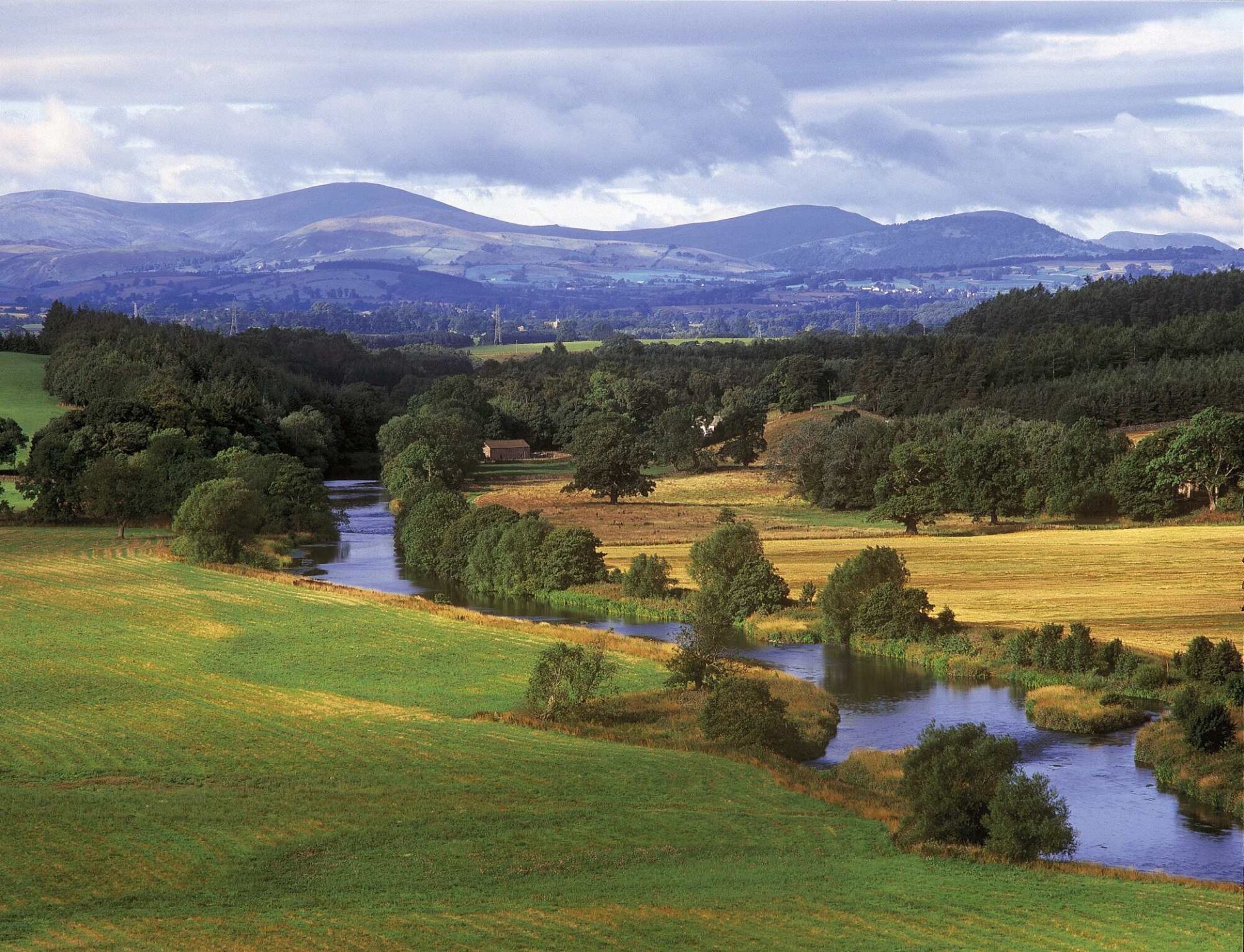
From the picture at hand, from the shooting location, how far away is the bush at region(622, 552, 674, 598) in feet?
216

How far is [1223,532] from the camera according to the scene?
74312mm

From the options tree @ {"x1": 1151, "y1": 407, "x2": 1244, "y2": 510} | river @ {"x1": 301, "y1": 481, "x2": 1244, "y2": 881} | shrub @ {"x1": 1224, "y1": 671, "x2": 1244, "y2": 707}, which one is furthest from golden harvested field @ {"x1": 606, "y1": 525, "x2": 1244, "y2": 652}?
river @ {"x1": 301, "y1": 481, "x2": 1244, "y2": 881}

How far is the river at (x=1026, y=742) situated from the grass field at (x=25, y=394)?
63972 mm

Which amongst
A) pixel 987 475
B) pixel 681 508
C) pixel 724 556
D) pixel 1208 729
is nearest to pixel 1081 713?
pixel 1208 729

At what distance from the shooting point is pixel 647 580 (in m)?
66.1

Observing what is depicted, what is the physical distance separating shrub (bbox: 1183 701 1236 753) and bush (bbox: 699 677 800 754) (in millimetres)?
10654

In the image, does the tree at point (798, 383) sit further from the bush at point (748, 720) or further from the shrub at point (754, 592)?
the bush at point (748, 720)

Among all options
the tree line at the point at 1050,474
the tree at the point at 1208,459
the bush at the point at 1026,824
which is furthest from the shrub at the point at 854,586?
the tree at the point at 1208,459

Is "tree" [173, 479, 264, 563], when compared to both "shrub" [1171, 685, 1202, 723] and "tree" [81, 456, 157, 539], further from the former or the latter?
"shrub" [1171, 685, 1202, 723]

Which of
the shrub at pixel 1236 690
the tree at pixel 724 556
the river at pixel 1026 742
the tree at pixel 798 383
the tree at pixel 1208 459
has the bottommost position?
the river at pixel 1026 742

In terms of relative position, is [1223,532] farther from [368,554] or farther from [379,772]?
[379,772]

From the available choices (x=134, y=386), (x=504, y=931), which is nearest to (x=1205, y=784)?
(x=504, y=931)

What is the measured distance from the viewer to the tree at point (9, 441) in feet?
354

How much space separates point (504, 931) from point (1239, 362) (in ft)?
397
